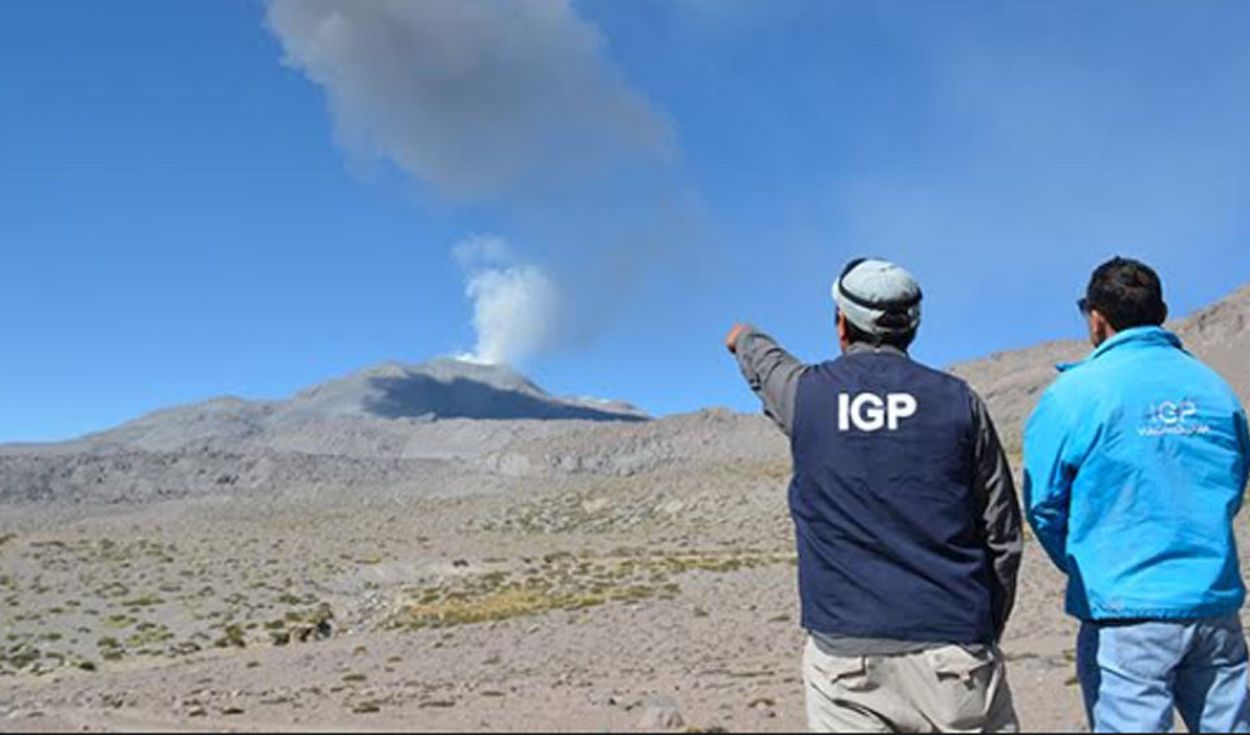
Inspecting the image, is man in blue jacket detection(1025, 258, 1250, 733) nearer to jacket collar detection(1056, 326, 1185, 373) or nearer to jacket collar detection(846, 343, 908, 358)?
jacket collar detection(1056, 326, 1185, 373)

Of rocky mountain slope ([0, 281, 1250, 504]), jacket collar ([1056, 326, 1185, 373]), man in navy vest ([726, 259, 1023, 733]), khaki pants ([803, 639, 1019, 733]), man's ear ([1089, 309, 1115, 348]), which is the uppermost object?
rocky mountain slope ([0, 281, 1250, 504])

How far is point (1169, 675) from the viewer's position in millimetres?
4332

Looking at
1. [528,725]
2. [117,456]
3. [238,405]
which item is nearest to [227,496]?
[117,456]

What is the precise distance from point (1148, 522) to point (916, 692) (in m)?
1.16

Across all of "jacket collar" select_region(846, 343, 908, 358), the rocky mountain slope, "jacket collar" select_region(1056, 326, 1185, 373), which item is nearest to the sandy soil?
"jacket collar" select_region(846, 343, 908, 358)

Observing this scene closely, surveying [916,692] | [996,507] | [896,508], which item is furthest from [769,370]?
[916,692]

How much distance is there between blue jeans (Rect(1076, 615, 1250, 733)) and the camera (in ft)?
14.0

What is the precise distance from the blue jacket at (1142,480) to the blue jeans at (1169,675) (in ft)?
0.25

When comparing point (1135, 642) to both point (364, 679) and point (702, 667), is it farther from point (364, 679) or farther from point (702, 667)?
point (364, 679)

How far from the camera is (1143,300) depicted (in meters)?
4.69

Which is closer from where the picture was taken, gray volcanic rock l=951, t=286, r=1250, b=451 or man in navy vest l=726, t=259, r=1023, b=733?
man in navy vest l=726, t=259, r=1023, b=733

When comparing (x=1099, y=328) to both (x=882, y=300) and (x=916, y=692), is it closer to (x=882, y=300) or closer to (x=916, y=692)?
(x=882, y=300)

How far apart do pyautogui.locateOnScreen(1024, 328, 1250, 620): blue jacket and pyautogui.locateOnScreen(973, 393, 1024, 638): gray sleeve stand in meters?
0.48

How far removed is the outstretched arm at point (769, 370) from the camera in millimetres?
4328
